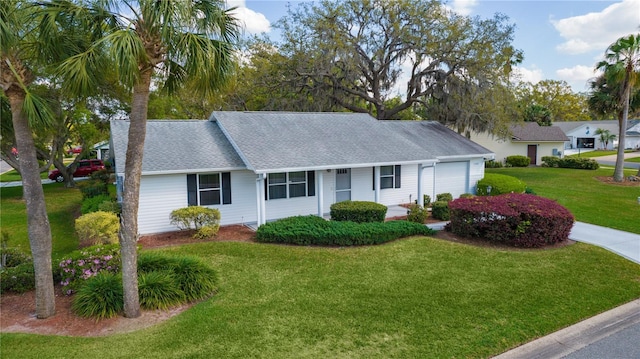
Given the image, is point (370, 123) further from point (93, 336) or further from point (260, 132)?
point (93, 336)

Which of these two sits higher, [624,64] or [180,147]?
[624,64]

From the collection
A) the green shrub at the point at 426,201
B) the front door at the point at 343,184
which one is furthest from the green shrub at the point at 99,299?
the green shrub at the point at 426,201

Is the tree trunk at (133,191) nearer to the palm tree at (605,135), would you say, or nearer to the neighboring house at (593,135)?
the neighboring house at (593,135)

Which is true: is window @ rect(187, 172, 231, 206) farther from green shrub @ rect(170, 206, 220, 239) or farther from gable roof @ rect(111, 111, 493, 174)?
green shrub @ rect(170, 206, 220, 239)

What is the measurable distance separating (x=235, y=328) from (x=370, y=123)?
14.4 meters

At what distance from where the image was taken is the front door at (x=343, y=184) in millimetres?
16628

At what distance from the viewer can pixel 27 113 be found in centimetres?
630

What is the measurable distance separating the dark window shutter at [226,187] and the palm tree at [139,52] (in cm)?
722

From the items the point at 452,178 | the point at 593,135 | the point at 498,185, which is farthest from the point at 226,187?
the point at 593,135

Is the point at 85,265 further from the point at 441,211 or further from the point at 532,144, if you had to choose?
the point at 532,144

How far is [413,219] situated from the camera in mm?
14039

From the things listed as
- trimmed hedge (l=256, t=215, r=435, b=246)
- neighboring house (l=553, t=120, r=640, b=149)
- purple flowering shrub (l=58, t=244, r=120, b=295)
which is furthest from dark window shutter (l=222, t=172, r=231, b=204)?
neighboring house (l=553, t=120, r=640, b=149)

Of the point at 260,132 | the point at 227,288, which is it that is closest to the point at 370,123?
the point at 260,132

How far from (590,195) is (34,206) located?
23.5 metres
